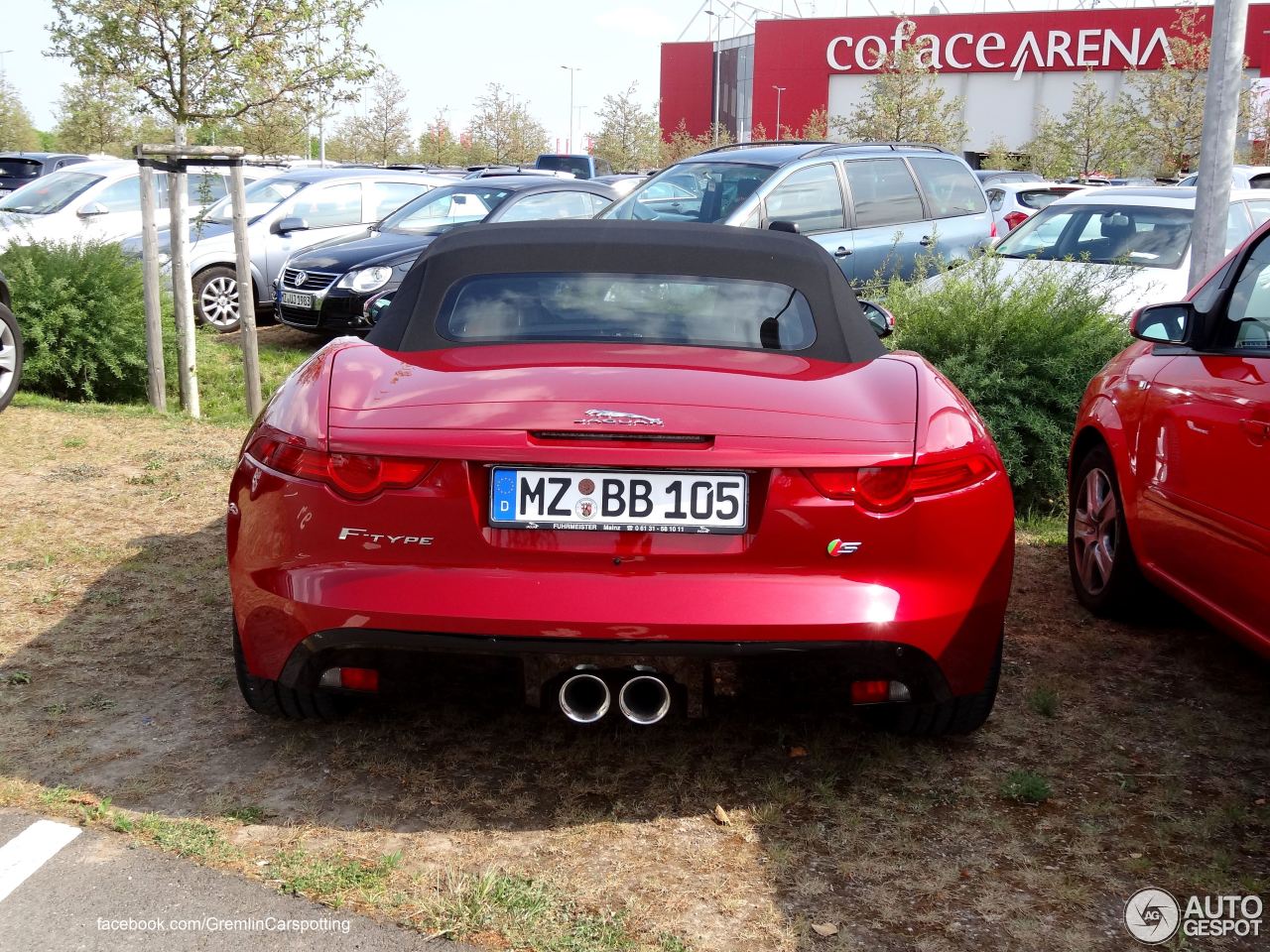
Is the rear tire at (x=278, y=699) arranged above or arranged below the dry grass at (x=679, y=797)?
above

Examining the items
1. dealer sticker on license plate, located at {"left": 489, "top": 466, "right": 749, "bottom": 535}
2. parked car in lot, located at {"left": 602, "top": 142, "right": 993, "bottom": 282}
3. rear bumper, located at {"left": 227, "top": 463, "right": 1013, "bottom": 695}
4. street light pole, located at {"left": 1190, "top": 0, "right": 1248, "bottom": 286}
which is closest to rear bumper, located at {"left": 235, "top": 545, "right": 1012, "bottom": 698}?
rear bumper, located at {"left": 227, "top": 463, "right": 1013, "bottom": 695}

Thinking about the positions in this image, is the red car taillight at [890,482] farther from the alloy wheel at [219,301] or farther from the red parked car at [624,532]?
the alloy wheel at [219,301]

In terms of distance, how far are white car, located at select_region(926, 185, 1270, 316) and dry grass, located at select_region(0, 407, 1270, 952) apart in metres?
5.08

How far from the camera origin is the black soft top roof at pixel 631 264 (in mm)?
3842

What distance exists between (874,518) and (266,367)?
8887 millimetres

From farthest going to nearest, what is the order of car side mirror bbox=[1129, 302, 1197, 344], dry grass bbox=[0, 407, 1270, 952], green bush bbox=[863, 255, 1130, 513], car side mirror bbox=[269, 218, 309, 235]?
car side mirror bbox=[269, 218, 309, 235]
green bush bbox=[863, 255, 1130, 513]
car side mirror bbox=[1129, 302, 1197, 344]
dry grass bbox=[0, 407, 1270, 952]

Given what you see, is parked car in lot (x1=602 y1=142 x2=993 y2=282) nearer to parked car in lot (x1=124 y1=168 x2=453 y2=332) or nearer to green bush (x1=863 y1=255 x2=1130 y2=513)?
green bush (x1=863 y1=255 x2=1130 y2=513)

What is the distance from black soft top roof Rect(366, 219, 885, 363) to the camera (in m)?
3.84

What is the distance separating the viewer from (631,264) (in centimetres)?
415

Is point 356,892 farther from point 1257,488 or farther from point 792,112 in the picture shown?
point 792,112

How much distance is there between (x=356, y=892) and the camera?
9.81 ft

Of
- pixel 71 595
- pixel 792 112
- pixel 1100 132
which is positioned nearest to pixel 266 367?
pixel 71 595

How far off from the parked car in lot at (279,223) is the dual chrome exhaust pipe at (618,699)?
10.4 metres

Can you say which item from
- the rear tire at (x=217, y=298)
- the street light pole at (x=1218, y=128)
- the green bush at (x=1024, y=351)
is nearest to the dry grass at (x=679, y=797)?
the green bush at (x=1024, y=351)
